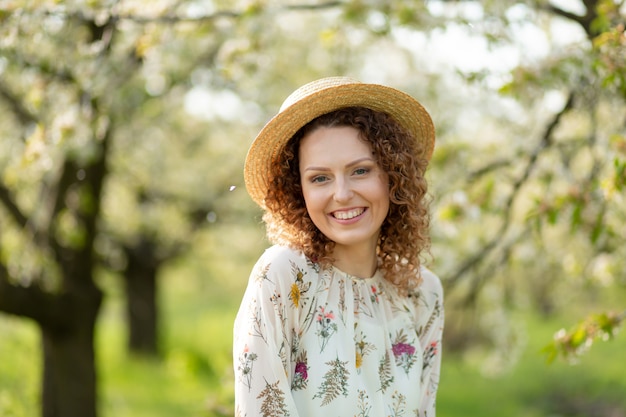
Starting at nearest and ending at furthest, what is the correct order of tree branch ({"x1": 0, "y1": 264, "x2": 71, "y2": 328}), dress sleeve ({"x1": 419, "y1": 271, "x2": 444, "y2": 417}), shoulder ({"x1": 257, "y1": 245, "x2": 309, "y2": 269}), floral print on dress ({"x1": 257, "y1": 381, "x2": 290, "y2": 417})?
1. floral print on dress ({"x1": 257, "y1": 381, "x2": 290, "y2": 417})
2. shoulder ({"x1": 257, "y1": 245, "x2": 309, "y2": 269})
3. dress sleeve ({"x1": 419, "y1": 271, "x2": 444, "y2": 417})
4. tree branch ({"x1": 0, "y1": 264, "x2": 71, "y2": 328})

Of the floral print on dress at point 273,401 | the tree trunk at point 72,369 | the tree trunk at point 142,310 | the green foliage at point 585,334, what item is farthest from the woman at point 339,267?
the tree trunk at point 142,310

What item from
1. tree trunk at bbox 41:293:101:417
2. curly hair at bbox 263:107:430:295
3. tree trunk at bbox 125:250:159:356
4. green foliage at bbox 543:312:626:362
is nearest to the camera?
curly hair at bbox 263:107:430:295

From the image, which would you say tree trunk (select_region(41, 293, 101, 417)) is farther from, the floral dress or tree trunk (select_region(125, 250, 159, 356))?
tree trunk (select_region(125, 250, 159, 356))

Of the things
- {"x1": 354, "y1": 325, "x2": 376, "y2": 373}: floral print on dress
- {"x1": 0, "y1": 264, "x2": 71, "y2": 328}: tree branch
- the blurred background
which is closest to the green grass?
the blurred background

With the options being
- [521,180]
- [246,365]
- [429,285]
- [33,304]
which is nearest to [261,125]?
[33,304]

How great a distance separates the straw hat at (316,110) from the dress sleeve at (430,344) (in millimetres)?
415

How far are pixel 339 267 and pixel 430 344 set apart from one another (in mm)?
400

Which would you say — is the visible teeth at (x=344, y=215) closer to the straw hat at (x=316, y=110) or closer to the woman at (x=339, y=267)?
the woman at (x=339, y=267)

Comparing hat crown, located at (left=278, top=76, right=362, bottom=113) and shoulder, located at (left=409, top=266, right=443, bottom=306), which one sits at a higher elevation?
hat crown, located at (left=278, top=76, right=362, bottom=113)

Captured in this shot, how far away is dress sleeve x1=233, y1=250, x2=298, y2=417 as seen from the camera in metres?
1.91

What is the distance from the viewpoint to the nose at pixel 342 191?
80.0 inches

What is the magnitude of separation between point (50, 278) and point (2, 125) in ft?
6.77

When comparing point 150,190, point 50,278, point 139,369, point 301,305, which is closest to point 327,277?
point 301,305

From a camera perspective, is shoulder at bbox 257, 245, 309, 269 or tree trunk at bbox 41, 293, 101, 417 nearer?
shoulder at bbox 257, 245, 309, 269
